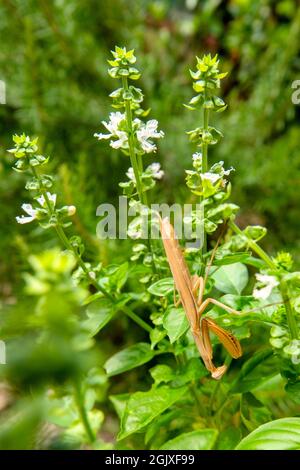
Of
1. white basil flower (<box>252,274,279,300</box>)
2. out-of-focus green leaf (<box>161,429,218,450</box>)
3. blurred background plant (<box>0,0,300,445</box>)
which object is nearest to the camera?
white basil flower (<box>252,274,279,300</box>)

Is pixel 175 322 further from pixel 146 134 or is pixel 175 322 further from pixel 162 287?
pixel 146 134

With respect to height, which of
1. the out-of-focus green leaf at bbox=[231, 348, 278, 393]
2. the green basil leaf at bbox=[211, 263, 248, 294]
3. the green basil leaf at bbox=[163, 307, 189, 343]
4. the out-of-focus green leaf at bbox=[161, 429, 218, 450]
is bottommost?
the out-of-focus green leaf at bbox=[161, 429, 218, 450]

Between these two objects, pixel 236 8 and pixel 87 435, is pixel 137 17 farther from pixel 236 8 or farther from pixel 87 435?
pixel 87 435

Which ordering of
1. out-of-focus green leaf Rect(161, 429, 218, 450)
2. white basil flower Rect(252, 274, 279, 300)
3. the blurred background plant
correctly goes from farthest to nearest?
the blurred background plant < out-of-focus green leaf Rect(161, 429, 218, 450) < white basil flower Rect(252, 274, 279, 300)

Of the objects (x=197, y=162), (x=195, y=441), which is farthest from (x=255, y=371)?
(x=197, y=162)

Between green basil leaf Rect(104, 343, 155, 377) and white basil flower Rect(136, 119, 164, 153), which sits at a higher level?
white basil flower Rect(136, 119, 164, 153)

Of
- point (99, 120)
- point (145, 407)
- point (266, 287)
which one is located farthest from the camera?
Result: point (99, 120)

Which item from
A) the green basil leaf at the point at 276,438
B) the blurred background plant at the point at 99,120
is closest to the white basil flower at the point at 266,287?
the green basil leaf at the point at 276,438

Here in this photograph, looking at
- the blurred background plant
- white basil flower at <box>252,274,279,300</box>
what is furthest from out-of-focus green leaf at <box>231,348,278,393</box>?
the blurred background plant

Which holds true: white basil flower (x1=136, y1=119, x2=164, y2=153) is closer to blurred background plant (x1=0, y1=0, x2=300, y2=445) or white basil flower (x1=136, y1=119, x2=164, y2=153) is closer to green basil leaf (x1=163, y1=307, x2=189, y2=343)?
green basil leaf (x1=163, y1=307, x2=189, y2=343)
